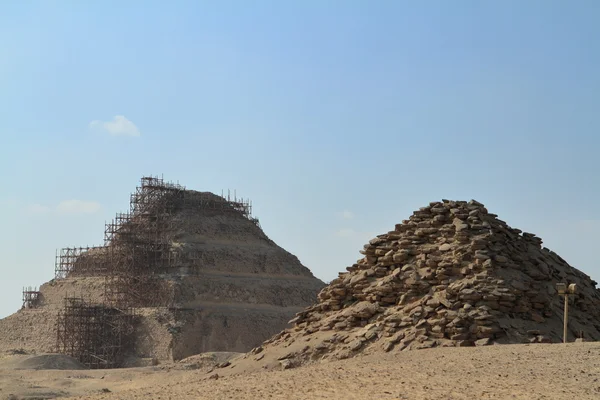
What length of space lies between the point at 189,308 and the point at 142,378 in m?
26.2

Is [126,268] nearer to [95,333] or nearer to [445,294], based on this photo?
[95,333]

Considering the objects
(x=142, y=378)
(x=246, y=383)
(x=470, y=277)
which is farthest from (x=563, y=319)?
(x=142, y=378)

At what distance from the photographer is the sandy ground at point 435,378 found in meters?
15.7

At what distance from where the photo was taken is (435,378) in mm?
16953

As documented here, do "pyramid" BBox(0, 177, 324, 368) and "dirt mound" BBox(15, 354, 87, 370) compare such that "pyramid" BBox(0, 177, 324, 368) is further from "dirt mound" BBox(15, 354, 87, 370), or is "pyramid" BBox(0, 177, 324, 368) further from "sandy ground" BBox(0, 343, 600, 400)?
"sandy ground" BBox(0, 343, 600, 400)

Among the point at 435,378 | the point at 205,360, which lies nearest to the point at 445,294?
the point at 435,378

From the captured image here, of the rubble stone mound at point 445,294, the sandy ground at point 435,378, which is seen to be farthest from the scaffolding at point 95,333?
the sandy ground at point 435,378

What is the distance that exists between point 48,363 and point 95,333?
12.4m

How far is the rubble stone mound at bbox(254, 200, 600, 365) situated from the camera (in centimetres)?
2159

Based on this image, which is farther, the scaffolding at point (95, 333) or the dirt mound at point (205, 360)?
the scaffolding at point (95, 333)

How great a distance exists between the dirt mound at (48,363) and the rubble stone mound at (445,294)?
25.1 metres

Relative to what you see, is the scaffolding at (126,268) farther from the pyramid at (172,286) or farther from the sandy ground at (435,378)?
the sandy ground at (435,378)

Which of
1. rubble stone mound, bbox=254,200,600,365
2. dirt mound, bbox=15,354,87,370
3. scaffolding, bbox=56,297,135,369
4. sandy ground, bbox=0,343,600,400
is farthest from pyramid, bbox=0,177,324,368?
sandy ground, bbox=0,343,600,400

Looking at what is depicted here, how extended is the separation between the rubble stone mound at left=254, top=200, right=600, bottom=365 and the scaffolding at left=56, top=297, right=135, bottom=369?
36007 mm
